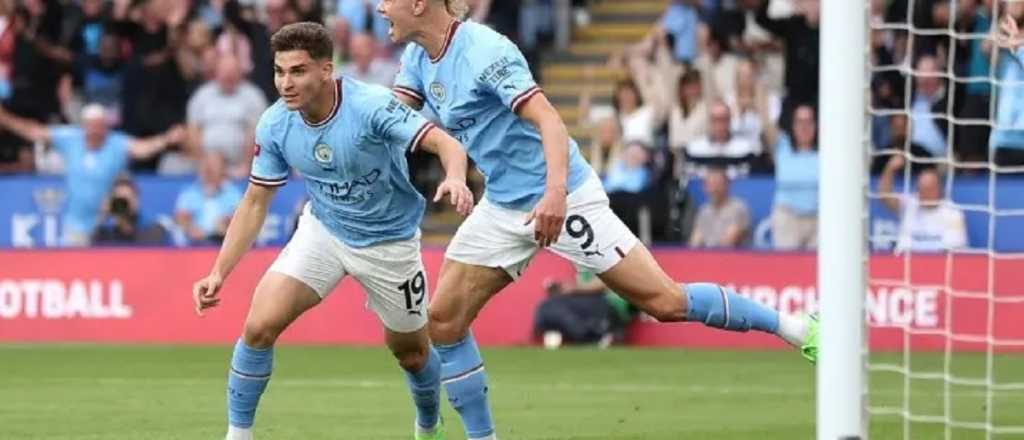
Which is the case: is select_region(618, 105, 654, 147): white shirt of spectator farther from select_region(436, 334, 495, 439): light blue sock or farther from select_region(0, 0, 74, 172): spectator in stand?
select_region(436, 334, 495, 439): light blue sock

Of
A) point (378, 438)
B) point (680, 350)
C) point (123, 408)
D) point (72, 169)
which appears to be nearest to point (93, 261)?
point (72, 169)

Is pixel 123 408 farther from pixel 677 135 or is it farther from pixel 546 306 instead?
pixel 677 135

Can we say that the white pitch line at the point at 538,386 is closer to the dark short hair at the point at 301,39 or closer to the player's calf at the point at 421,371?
the player's calf at the point at 421,371

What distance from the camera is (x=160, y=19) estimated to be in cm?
2236

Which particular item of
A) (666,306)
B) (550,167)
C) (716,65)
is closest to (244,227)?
(550,167)

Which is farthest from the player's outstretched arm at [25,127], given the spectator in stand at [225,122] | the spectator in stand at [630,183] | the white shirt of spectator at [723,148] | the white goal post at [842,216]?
the white goal post at [842,216]

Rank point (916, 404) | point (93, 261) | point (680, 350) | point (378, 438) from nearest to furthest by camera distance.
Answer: point (378, 438) → point (916, 404) → point (680, 350) → point (93, 261)

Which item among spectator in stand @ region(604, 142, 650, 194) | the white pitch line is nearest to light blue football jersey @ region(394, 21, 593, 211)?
the white pitch line

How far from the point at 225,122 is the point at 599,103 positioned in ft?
13.0

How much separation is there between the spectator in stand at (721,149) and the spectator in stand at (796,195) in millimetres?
406

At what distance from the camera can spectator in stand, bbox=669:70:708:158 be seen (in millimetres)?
20062

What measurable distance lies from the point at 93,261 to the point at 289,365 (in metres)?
3.41

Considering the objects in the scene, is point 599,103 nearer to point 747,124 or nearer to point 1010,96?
point 747,124

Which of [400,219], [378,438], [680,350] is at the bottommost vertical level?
[680,350]
